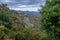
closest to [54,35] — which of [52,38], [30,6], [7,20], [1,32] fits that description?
[52,38]

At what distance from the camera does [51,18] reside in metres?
15.9

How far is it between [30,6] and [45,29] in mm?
72468

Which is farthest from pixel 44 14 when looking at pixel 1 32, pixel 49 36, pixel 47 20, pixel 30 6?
pixel 30 6

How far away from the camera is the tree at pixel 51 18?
15.9 metres

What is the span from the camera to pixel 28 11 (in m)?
77.2

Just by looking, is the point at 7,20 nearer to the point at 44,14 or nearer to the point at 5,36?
the point at 5,36

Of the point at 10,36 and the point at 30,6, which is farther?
the point at 30,6

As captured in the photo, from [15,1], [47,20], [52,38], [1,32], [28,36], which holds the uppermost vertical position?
[47,20]

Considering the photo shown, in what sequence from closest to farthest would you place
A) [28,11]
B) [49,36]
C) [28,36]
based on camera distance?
[49,36] < [28,36] < [28,11]

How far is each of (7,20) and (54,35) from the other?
61.0 ft

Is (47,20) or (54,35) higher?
(47,20)

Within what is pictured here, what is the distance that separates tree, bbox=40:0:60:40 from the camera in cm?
1585

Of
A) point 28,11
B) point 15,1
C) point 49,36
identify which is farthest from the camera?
point 15,1

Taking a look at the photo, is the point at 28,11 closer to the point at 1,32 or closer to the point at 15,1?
the point at 15,1
